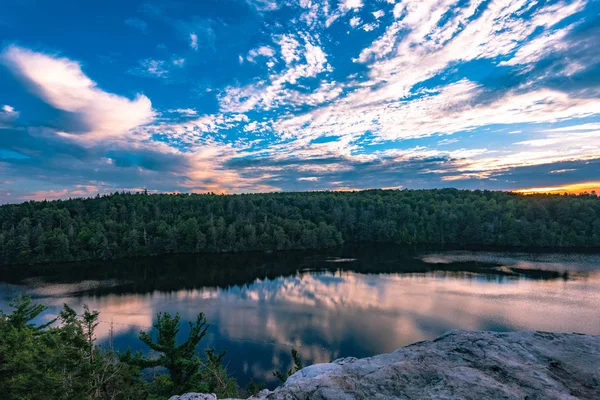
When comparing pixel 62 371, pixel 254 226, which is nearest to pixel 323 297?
pixel 62 371

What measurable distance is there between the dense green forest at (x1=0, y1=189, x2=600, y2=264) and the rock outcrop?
7665cm

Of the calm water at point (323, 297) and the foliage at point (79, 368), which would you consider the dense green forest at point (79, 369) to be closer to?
the foliage at point (79, 368)

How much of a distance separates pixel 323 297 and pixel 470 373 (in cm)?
3941

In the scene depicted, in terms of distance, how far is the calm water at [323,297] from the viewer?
1156 inches

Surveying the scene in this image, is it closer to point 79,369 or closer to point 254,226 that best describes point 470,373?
point 79,369

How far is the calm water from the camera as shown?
96.4 feet

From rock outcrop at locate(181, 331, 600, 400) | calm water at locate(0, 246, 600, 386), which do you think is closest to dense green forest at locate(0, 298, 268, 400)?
rock outcrop at locate(181, 331, 600, 400)

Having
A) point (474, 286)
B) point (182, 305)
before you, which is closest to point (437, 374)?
point (182, 305)

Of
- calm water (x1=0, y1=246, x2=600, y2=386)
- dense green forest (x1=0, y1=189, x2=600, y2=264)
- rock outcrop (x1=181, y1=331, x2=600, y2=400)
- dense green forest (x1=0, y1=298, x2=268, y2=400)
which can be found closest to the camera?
rock outcrop (x1=181, y1=331, x2=600, y2=400)

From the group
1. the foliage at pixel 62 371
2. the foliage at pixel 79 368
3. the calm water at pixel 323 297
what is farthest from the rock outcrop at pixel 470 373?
the calm water at pixel 323 297

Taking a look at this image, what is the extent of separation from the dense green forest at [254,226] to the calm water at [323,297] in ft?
30.4

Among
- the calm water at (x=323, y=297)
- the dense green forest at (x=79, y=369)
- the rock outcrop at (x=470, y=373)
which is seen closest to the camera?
the rock outcrop at (x=470, y=373)

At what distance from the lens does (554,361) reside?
4.87 m

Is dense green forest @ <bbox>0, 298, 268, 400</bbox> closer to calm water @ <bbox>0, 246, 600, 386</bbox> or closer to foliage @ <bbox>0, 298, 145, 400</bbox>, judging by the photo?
foliage @ <bbox>0, 298, 145, 400</bbox>
